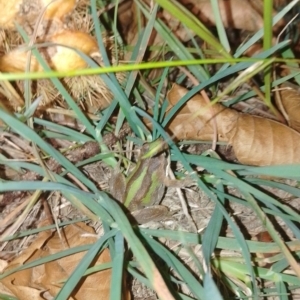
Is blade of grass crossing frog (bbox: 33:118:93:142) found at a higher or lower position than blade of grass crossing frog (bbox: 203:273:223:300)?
higher

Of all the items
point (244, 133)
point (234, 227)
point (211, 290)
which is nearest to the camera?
point (211, 290)

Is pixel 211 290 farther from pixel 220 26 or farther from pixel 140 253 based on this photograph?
pixel 220 26

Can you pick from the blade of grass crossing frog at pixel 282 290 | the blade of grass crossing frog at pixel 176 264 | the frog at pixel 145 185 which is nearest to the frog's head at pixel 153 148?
the frog at pixel 145 185

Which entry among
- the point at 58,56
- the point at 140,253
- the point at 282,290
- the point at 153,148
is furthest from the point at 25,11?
the point at 282,290

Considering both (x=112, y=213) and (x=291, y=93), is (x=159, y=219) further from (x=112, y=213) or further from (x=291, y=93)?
(x=291, y=93)

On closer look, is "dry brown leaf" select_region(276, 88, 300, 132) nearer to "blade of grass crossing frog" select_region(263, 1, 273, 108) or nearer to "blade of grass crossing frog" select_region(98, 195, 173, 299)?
"blade of grass crossing frog" select_region(263, 1, 273, 108)

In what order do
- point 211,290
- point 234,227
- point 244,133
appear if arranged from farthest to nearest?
point 244,133 → point 234,227 → point 211,290

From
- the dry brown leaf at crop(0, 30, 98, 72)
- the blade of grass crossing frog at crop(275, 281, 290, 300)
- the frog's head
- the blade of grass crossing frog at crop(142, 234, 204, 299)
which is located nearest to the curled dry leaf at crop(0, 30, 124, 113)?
the dry brown leaf at crop(0, 30, 98, 72)
